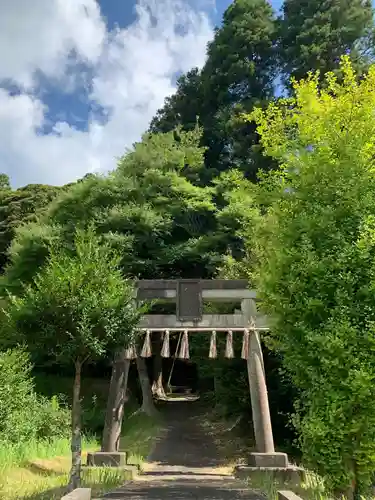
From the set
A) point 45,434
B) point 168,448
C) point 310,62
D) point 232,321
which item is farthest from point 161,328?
point 310,62

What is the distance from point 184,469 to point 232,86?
19.5 m

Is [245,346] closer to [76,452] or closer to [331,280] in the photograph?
[76,452]

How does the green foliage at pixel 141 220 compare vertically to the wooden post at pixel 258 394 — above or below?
above

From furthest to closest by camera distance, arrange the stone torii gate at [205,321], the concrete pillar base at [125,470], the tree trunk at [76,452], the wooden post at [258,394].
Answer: the stone torii gate at [205,321]
the wooden post at [258,394]
the concrete pillar base at [125,470]
the tree trunk at [76,452]

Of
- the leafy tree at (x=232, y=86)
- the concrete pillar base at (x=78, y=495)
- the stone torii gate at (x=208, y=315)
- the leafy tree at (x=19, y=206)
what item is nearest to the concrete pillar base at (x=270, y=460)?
the stone torii gate at (x=208, y=315)

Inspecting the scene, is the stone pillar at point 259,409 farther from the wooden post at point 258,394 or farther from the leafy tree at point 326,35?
the leafy tree at point 326,35

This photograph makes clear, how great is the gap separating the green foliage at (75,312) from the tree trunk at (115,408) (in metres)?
3.65

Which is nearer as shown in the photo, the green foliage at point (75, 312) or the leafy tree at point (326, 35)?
the green foliage at point (75, 312)

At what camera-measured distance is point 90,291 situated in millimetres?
8203

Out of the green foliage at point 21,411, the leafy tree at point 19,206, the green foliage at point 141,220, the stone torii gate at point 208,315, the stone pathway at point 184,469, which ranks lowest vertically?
the stone pathway at point 184,469

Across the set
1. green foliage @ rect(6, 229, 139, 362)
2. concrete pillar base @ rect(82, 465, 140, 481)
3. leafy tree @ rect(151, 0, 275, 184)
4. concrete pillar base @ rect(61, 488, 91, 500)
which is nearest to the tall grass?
concrete pillar base @ rect(82, 465, 140, 481)

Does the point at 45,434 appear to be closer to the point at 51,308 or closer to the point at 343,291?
the point at 51,308

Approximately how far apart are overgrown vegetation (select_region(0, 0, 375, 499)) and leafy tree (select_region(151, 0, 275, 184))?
9 centimetres

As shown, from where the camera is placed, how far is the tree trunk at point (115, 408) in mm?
11922
